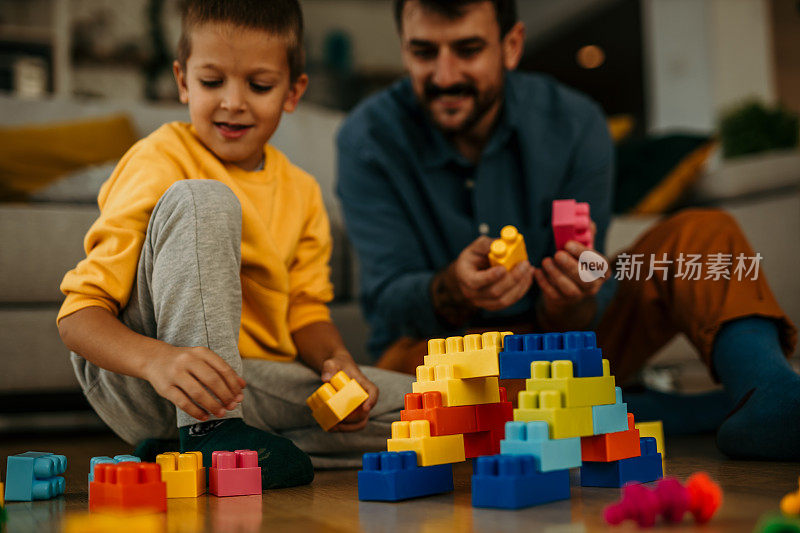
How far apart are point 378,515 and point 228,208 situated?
0.39 m

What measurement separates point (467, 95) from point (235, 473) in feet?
2.48

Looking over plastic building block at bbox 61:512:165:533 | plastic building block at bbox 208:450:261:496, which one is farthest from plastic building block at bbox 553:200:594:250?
plastic building block at bbox 61:512:165:533

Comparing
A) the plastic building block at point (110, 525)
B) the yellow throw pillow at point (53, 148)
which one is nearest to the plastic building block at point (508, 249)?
the plastic building block at point (110, 525)

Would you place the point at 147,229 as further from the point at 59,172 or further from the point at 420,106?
the point at 59,172

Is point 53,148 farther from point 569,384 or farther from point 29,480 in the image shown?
point 569,384

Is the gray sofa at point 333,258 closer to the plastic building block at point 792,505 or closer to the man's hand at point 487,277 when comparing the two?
the man's hand at point 487,277

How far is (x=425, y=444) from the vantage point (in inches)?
27.5

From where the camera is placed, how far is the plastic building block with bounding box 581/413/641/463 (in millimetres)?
695

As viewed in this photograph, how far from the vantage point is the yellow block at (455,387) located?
73 centimetres

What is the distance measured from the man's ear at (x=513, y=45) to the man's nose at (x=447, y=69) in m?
0.13

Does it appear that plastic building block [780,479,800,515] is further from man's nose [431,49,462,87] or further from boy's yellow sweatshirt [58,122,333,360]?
man's nose [431,49,462,87]

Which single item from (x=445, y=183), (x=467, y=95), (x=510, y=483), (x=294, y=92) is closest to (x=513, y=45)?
(x=467, y=95)

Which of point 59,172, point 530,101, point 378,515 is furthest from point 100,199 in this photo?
point 59,172

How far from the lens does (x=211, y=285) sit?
0.83 m
